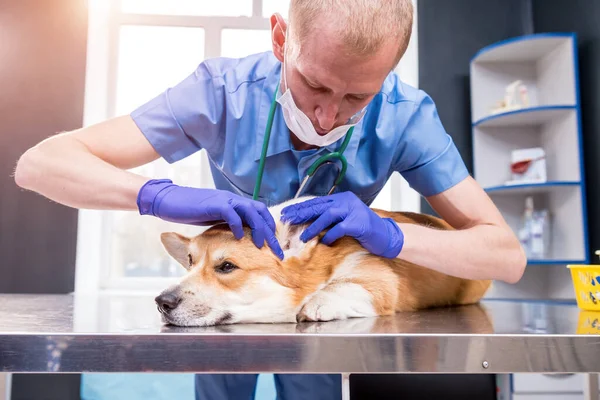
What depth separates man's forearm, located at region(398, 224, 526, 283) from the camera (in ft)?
3.67

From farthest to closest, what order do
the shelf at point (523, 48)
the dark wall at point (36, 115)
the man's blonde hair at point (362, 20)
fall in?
the dark wall at point (36, 115)
the shelf at point (523, 48)
the man's blonde hair at point (362, 20)

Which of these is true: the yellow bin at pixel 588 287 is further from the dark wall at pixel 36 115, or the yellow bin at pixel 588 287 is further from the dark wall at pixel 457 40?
the dark wall at pixel 36 115

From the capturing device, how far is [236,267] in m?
1.07

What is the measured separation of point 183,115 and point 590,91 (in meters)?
2.60

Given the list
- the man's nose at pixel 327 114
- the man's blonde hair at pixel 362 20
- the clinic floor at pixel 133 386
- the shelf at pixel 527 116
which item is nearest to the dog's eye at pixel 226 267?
the man's nose at pixel 327 114

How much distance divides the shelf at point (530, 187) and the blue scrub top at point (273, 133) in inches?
72.1

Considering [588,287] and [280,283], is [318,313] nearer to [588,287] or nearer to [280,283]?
[280,283]

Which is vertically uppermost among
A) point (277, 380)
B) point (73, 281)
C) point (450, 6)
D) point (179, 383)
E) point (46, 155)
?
point (450, 6)

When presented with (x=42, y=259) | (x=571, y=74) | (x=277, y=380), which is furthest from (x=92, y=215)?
(x=571, y=74)

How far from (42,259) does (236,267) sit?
2684 millimetres

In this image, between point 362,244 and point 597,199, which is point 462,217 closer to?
point 362,244

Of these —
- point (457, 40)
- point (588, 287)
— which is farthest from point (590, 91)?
point (588, 287)

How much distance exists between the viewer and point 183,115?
1.26 m

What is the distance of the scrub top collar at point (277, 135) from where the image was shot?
4.15 ft
